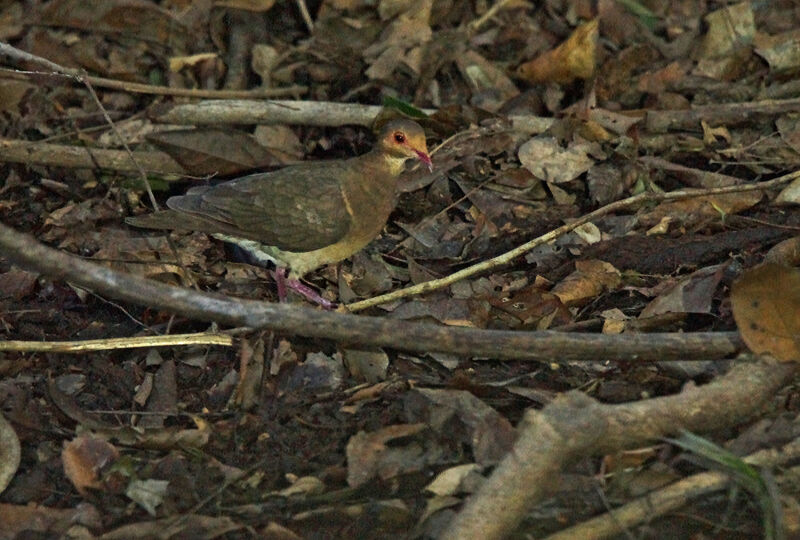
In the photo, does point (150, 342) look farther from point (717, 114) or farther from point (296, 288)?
point (717, 114)

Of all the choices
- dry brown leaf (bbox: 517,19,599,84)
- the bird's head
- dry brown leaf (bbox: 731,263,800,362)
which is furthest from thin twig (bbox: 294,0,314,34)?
dry brown leaf (bbox: 731,263,800,362)

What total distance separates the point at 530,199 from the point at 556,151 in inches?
13.3

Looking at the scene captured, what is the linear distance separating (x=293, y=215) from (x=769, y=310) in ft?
8.01

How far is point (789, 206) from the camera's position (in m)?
5.82

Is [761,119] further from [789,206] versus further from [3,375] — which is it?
[3,375]

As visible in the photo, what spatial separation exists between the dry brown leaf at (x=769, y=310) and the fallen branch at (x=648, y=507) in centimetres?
49

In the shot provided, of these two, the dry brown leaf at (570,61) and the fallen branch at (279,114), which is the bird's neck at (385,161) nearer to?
the fallen branch at (279,114)

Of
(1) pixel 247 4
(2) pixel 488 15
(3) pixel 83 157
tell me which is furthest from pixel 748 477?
(1) pixel 247 4

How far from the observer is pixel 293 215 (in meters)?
5.61

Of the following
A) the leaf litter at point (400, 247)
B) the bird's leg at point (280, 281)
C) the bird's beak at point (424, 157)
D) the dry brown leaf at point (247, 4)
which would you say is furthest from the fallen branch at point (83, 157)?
the dry brown leaf at point (247, 4)

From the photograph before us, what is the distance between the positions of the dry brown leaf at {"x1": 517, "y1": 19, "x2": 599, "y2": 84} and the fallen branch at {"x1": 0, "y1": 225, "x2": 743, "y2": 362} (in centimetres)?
299

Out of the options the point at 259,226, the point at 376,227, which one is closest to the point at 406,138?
the point at 376,227

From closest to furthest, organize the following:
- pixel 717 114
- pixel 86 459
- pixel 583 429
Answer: pixel 583 429 < pixel 86 459 < pixel 717 114

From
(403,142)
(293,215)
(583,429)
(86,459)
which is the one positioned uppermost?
(583,429)
